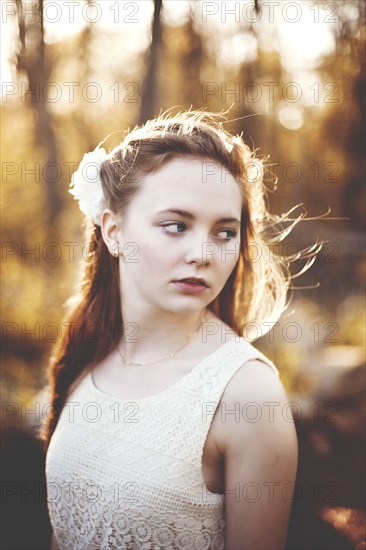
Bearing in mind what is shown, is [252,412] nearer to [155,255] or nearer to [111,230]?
[155,255]

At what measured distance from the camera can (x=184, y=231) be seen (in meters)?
1.46

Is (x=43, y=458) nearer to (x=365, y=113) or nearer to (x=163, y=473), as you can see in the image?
(x=163, y=473)

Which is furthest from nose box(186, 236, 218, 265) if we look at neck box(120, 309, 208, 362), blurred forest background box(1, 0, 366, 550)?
blurred forest background box(1, 0, 366, 550)

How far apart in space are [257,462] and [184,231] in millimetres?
632

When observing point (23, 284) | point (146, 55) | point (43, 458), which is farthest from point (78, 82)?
point (43, 458)

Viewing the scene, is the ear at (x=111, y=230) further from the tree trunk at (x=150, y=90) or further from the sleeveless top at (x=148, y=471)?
the tree trunk at (x=150, y=90)

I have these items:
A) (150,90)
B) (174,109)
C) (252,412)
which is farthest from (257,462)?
(174,109)

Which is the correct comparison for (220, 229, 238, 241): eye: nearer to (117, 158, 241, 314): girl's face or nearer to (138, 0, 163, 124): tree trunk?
(117, 158, 241, 314): girl's face

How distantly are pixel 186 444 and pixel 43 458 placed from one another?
194 centimetres

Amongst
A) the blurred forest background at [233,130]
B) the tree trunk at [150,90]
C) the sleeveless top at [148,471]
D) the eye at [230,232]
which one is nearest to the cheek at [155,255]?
the eye at [230,232]

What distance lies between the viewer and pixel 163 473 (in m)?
1.39

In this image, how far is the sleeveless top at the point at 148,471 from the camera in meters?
1.39

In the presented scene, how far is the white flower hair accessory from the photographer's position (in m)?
1.81

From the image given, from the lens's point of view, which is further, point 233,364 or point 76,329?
point 76,329
